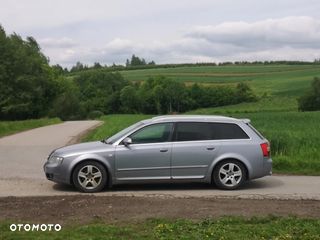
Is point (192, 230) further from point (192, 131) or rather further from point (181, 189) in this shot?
point (192, 131)

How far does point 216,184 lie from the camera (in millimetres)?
10844

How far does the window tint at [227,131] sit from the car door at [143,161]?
0.96 m

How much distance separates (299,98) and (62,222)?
8180 cm

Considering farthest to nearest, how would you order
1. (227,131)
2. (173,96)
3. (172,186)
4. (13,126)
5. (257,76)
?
1. (257,76)
2. (173,96)
3. (13,126)
4. (172,186)
5. (227,131)

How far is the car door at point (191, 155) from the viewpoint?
422 inches

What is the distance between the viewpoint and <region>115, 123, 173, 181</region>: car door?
34.9 ft

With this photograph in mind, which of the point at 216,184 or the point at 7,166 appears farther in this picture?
the point at 7,166

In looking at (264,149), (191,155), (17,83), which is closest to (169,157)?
(191,155)

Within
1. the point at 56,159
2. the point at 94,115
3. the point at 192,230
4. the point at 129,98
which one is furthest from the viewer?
the point at 129,98

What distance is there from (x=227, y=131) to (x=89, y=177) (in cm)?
284

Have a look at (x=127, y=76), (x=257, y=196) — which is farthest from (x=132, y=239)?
(x=127, y=76)

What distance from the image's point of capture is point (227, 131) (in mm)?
11094

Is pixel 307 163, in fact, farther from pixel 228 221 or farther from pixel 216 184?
pixel 228 221

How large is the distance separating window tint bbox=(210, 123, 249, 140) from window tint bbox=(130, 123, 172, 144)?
89 centimetres
